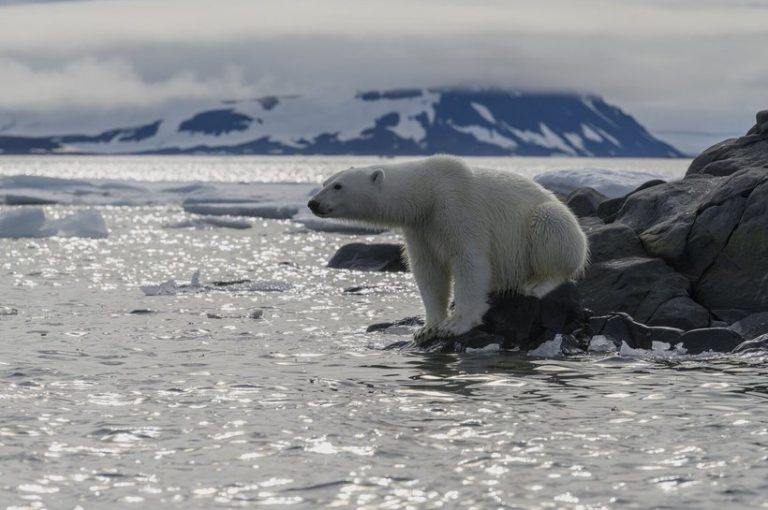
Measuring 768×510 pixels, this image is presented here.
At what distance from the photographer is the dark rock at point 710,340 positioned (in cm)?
1154

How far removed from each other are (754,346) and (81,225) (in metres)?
20.2

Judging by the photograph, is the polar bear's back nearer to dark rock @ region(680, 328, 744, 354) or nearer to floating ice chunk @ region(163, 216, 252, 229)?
dark rock @ region(680, 328, 744, 354)

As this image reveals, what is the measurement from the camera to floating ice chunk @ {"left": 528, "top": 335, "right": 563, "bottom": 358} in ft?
37.2

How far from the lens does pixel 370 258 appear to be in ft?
70.6

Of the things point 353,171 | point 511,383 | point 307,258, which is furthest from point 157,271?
point 511,383

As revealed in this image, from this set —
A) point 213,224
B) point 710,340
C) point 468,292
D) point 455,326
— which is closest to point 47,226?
point 213,224

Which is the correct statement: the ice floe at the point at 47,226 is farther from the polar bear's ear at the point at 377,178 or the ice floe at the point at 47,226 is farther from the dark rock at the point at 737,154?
the polar bear's ear at the point at 377,178

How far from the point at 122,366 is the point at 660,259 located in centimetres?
651

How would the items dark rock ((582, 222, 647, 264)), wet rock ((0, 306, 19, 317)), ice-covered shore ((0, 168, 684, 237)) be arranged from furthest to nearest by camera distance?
ice-covered shore ((0, 168, 684, 237)) < dark rock ((582, 222, 647, 264)) < wet rock ((0, 306, 19, 317))

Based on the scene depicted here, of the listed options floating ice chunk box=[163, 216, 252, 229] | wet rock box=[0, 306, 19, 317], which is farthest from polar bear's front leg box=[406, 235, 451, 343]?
floating ice chunk box=[163, 216, 252, 229]

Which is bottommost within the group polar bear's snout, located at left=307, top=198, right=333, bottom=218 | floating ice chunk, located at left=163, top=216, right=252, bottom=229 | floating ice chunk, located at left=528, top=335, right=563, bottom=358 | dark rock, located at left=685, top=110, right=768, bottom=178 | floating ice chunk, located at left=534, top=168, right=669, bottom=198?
floating ice chunk, located at left=528, top=335, right=563, bottom=358

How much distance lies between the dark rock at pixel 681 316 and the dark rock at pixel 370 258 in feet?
28.6

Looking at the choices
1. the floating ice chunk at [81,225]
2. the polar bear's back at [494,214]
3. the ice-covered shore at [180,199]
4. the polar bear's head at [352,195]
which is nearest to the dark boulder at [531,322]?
the polar bear's back at [494,214]

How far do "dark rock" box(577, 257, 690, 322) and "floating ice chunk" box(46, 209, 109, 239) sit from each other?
17460mm
